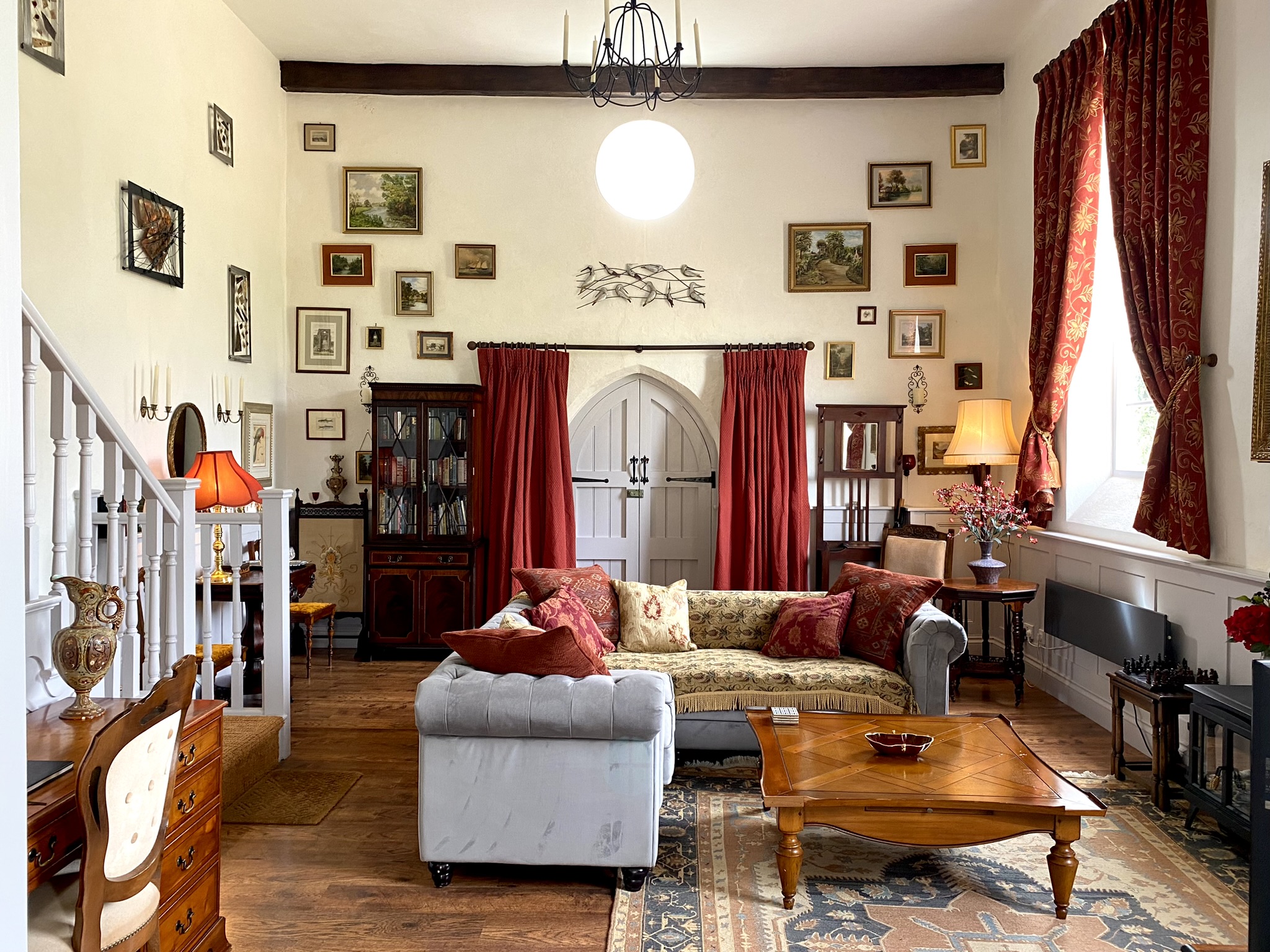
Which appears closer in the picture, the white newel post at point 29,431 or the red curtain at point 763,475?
the white newel post at point 29,431

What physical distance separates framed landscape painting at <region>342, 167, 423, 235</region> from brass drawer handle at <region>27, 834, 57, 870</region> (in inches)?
229

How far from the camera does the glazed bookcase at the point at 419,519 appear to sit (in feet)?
22.2

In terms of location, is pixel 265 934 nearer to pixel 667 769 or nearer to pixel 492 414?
pixel 667 769

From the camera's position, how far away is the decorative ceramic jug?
8.68ft

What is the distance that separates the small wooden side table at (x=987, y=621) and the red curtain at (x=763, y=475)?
51.3 inches

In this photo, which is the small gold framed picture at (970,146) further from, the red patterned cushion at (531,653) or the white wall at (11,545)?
the white wall at (11,545)

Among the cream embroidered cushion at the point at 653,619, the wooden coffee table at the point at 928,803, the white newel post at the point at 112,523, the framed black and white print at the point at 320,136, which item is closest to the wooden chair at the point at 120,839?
the white newel post at the point at 112,523

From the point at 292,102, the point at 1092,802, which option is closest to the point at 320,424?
the point at 292,102

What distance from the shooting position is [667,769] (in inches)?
148

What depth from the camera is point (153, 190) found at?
5.17 metres

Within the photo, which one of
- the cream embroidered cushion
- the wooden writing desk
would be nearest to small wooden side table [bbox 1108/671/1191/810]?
the cream embroidered cushion

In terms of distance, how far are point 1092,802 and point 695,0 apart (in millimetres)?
5137

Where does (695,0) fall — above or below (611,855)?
above

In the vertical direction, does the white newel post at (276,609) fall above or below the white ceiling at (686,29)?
below
